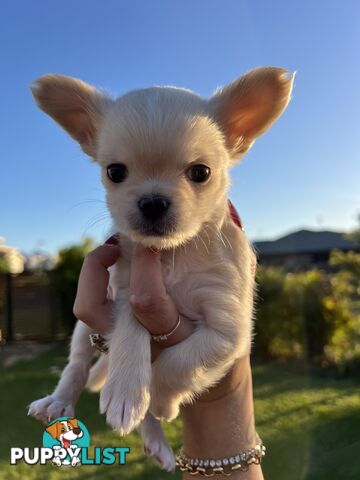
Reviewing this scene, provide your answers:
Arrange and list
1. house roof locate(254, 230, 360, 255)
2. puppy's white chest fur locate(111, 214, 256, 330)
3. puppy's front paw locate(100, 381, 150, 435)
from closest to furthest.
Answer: puppy's front paw locate(100, 381, 150, 435)
puppy's white chest fur locate(111, 214, 256, 330)
house roof locate(254, 230, 360, 255)

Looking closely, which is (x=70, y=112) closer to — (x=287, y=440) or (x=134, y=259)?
(x=134, y=259)

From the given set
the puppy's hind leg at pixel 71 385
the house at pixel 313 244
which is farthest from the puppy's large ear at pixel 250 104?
the house at pixel 313 244

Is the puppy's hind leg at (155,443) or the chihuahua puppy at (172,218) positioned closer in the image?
the chihuahua puppy at (172,218)

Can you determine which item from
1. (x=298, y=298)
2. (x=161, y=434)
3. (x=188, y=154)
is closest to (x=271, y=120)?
(x=188, y=154)

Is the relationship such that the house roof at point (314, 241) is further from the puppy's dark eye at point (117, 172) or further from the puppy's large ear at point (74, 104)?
the puppy's dark eye at point (117, 172)

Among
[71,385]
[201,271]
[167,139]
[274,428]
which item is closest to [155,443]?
[71,385]

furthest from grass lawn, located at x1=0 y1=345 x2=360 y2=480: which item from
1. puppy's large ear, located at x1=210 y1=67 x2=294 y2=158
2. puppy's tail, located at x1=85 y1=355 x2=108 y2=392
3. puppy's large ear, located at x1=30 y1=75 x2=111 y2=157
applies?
puppy's large ear, located at x1=210 y1=67 x2=294 y2=158

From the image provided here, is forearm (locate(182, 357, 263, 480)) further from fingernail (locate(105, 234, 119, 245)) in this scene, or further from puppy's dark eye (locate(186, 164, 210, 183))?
puppy's dark eye (locate(186, 164, 210, 183))

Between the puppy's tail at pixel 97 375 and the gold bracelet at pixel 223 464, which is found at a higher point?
the puppy's tail at pixel 97 375
